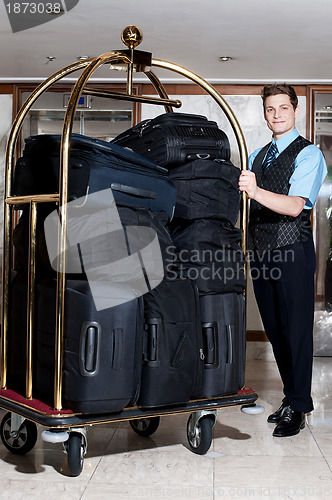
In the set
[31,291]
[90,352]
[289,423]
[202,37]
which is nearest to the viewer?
[90,352]

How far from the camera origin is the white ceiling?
12.3 feet

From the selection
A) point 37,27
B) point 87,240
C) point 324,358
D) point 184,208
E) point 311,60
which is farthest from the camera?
point 324,358

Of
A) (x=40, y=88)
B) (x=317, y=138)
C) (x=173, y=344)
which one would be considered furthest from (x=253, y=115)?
(x=173, y=344)

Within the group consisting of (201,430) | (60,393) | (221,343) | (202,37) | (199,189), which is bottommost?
(201,430)

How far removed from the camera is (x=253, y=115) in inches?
214

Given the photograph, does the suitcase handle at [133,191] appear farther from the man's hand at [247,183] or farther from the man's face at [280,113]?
the man's face at [280,113]

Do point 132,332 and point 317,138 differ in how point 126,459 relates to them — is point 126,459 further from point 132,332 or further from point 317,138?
point 317,138

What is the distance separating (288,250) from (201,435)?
2.99ft

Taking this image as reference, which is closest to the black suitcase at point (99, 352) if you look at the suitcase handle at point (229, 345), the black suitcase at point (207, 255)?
the black suitcase at point (207, 255)

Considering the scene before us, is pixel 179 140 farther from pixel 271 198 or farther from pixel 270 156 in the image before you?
pixel 270 156

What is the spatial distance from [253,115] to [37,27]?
2.02 metres

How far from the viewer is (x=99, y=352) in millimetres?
2123

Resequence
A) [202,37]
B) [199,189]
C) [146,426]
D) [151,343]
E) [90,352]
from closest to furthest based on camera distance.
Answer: [90,352] → [151,343] → [199,189] → [146,426] → [202,37]
